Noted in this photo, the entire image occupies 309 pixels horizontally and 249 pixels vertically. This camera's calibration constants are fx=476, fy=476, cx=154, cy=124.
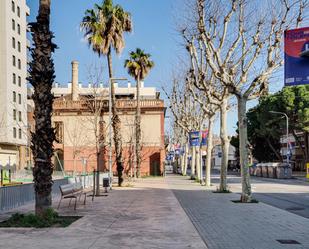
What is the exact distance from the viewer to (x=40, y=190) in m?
13.0

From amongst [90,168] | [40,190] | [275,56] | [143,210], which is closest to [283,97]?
[90,168]

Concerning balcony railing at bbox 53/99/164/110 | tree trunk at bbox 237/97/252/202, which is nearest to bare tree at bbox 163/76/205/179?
balcony railing at bbox 53/99/164/110

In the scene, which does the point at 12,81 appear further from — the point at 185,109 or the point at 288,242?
the point at 288,242

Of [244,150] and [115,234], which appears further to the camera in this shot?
[244,150]

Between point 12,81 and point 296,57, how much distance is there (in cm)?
5609

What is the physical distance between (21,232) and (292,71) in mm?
7789

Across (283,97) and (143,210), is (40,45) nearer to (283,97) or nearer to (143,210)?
(143,210)

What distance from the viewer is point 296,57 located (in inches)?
468

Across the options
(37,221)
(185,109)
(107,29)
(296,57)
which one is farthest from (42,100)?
(185,109)

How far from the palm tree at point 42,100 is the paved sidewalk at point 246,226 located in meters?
4.38

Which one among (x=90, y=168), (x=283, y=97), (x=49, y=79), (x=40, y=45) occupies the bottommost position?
(x=90, y=168)

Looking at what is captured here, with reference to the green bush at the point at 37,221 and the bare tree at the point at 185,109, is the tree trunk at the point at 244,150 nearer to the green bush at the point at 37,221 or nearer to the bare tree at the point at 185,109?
the green bush at the point at 37,221

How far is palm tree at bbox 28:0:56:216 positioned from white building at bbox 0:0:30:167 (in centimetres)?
4612

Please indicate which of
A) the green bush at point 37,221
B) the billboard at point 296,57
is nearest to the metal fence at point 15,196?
the green bush at point 37,221
